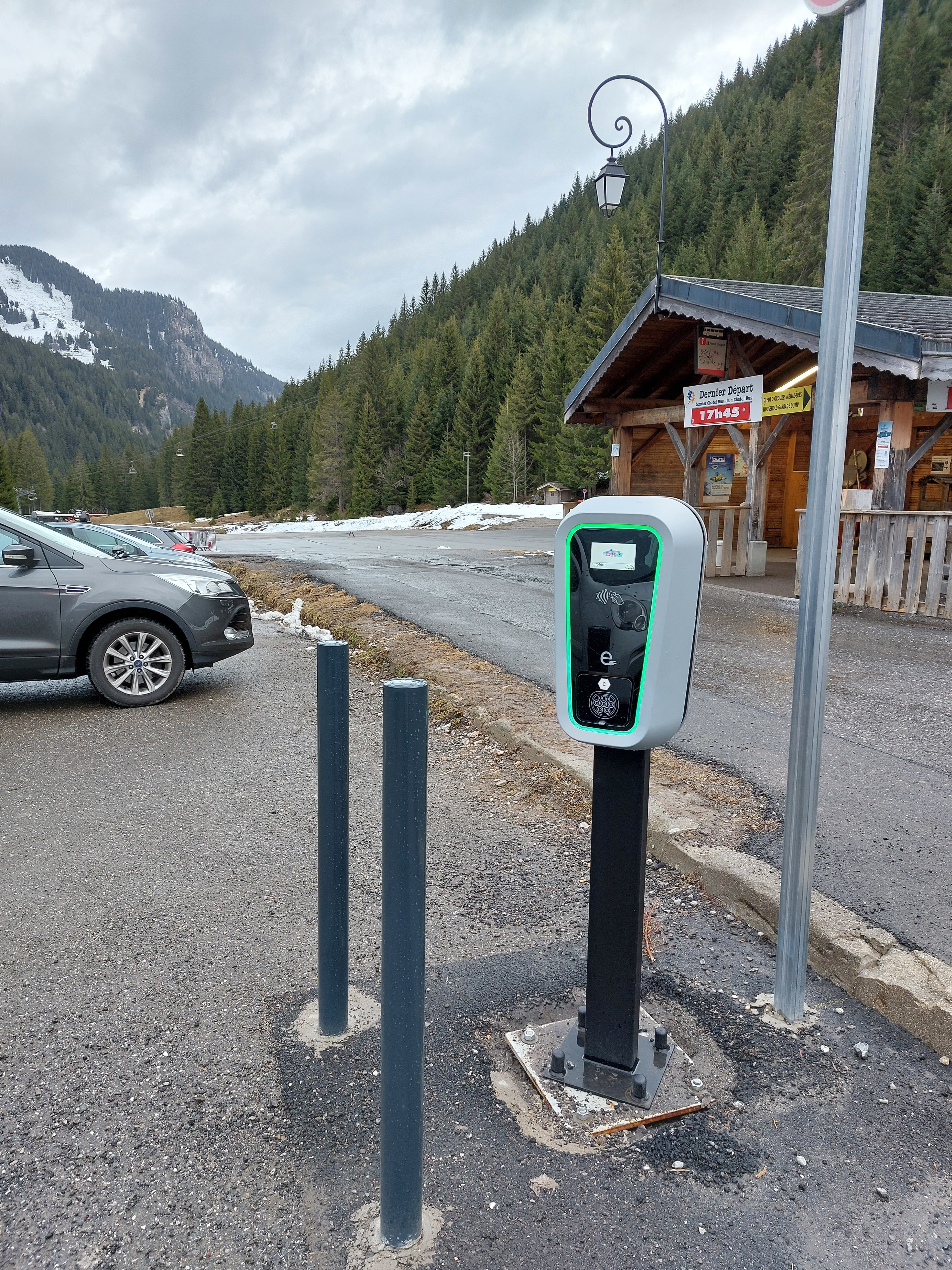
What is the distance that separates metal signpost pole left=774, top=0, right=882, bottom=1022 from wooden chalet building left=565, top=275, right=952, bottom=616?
3.85 m

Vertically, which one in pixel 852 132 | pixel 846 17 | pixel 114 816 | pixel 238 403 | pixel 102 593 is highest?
pixel 238 403

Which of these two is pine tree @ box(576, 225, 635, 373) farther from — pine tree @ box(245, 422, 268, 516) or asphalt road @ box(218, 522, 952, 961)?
pine tree @ box(245, 422, 268, 516)

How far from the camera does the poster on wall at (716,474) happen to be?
20.0 m

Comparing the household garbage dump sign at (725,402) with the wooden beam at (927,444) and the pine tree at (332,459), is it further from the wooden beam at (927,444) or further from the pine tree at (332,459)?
the pine tree at (332,459)

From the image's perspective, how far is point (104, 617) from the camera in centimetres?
653

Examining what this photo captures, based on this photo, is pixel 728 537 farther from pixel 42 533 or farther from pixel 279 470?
pixel 279 470

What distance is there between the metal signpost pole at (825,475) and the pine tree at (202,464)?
120 metres

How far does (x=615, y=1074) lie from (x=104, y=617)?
5.48 meters

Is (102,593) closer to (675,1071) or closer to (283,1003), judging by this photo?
(283,1003)

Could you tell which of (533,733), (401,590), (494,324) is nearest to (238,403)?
(494,324)

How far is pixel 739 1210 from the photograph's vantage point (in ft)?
6.31

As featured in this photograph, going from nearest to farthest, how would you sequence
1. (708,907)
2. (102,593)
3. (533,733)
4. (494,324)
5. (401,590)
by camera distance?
(708,907) < (533,733) < (102,593) < (401,590) < (494,324)

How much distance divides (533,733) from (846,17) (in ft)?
12.4

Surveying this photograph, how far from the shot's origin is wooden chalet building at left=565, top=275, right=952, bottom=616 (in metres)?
10.8
